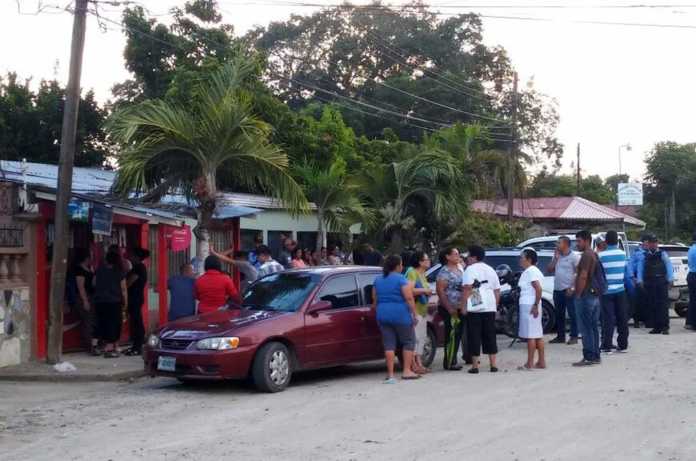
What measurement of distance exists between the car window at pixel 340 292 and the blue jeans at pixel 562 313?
5.11 m

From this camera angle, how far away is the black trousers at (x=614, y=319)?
46.9 feet

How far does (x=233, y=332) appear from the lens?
10938 millimetres

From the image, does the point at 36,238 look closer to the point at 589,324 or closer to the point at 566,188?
the point at 589,324

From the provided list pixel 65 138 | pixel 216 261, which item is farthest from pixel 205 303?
pixel 65 138

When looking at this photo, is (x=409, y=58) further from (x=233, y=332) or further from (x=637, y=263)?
(x=233, y=332)

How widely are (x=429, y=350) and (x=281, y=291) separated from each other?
7.80 feet

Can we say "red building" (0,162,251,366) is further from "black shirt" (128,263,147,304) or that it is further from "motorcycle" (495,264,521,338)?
"motorcycle" (495,264,521,338)

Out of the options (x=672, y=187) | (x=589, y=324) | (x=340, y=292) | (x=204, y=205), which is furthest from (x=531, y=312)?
(x=672, y=187)

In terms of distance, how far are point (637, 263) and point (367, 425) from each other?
36.3 ft

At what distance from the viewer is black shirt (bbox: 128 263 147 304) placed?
15.1 meters

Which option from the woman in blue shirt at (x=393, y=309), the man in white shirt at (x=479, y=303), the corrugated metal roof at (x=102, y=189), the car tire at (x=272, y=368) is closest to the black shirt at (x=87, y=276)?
the corrugated metal roof at (x=102, y=189)

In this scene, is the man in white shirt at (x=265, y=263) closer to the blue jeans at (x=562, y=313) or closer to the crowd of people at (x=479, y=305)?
the crowd of people at (x=479, y=305)

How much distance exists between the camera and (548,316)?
17438 millimetres

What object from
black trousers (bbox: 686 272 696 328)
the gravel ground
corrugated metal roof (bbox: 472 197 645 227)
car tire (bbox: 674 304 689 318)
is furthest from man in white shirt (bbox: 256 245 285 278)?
corrugated metal roof (bbox: 472 197 645 227)
